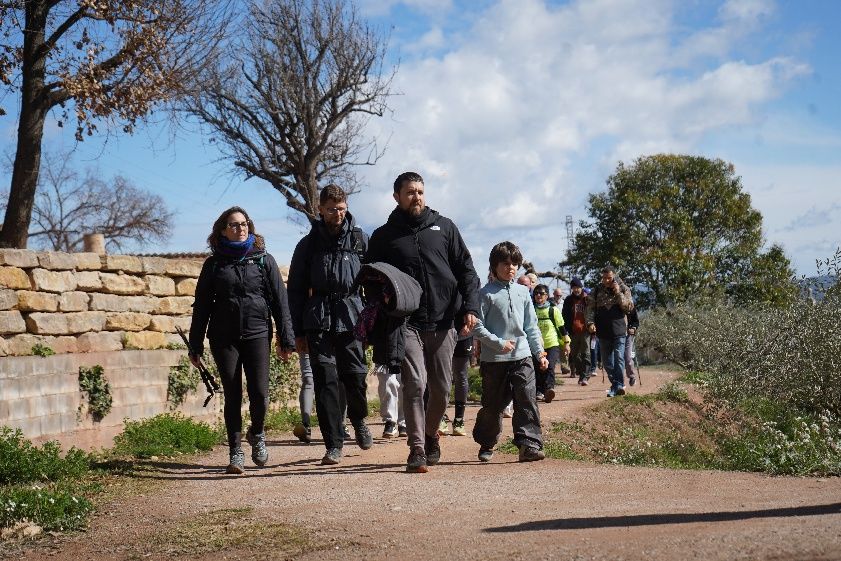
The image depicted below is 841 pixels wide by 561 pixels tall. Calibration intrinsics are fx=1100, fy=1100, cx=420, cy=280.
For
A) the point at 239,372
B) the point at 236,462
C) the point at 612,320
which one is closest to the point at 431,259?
the point at 239,372

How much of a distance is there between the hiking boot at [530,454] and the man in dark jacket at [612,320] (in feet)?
22.1

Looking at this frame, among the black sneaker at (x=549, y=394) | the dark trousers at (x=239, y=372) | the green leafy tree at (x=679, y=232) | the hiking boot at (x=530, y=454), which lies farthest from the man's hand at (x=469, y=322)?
the green leafy tree at (x=679, y=232)

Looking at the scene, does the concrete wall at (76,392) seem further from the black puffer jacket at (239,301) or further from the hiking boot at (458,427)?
the hiking boot at (458,427)

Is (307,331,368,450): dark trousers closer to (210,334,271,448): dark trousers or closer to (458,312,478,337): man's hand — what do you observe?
(210,334,271,448): dark trousers

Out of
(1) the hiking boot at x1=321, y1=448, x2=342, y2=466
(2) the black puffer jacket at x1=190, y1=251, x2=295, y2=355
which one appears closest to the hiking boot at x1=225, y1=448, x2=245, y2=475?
(1) the hiking boot at x1=321, y1=448, x2=342, y2=466

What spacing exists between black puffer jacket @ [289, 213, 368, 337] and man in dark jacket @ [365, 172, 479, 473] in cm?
32

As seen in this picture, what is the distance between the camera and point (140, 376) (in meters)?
11.2

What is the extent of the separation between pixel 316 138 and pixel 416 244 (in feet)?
75.5

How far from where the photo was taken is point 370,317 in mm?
7863

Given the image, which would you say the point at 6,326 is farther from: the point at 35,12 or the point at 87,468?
the point at 35,12

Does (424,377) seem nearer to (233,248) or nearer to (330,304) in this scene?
(330,304)

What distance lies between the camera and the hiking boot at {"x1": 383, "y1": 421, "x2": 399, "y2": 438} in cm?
1063

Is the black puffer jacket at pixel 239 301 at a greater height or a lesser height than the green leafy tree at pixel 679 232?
lesser

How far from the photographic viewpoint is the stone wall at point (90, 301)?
11078 mm
